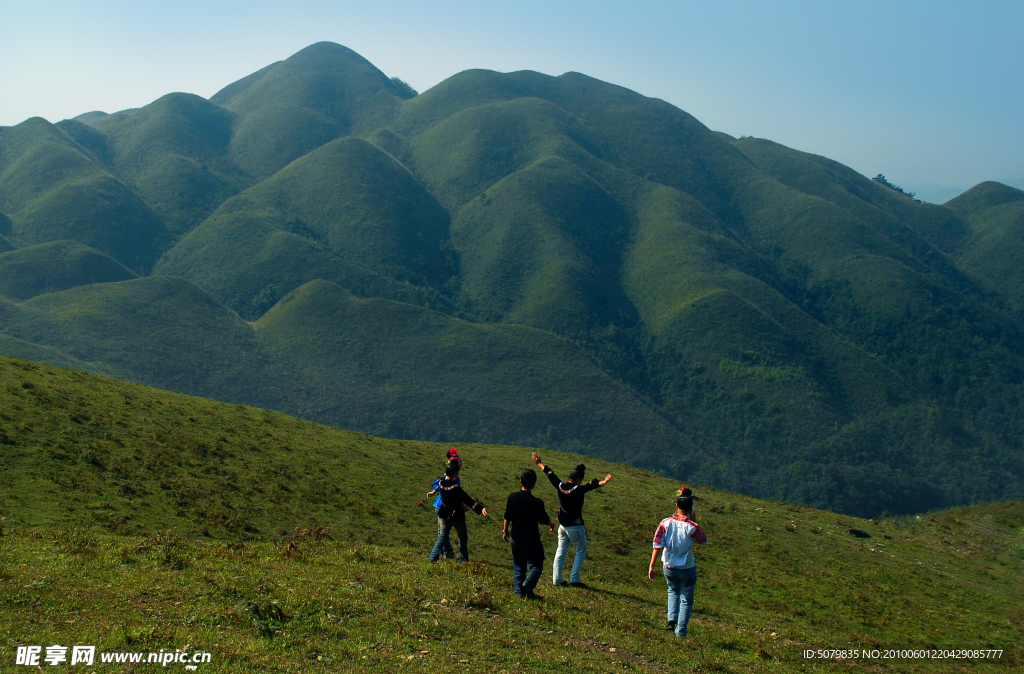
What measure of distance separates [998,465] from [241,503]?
Answer: 179579 mm

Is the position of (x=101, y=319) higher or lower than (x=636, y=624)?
higher

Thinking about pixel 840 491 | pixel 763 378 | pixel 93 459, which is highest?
pixel 763 378

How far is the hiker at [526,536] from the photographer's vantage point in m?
14.9

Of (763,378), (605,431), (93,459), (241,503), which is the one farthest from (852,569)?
(763,378)

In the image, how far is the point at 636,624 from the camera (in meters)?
14.6

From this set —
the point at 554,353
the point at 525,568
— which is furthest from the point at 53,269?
the point at 525,568

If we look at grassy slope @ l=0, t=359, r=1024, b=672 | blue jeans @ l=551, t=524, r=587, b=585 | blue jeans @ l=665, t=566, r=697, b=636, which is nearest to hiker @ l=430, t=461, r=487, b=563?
grassy slope @ l=0, t=359, r=1024, b=672

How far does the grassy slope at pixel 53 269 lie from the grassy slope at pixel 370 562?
136 meters

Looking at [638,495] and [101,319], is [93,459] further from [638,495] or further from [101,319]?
[101,319]

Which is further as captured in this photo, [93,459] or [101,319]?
[101,319]

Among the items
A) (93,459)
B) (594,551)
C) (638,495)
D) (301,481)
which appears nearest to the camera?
(93,459)

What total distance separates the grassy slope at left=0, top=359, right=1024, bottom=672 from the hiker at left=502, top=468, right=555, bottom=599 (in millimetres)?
557

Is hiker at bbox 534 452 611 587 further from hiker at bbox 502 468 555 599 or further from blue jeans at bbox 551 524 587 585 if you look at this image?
hiker at bbox 502 468 555 599

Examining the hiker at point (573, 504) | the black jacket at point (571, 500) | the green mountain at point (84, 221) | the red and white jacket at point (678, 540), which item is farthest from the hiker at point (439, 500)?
the green mountain at point (84, 221)
